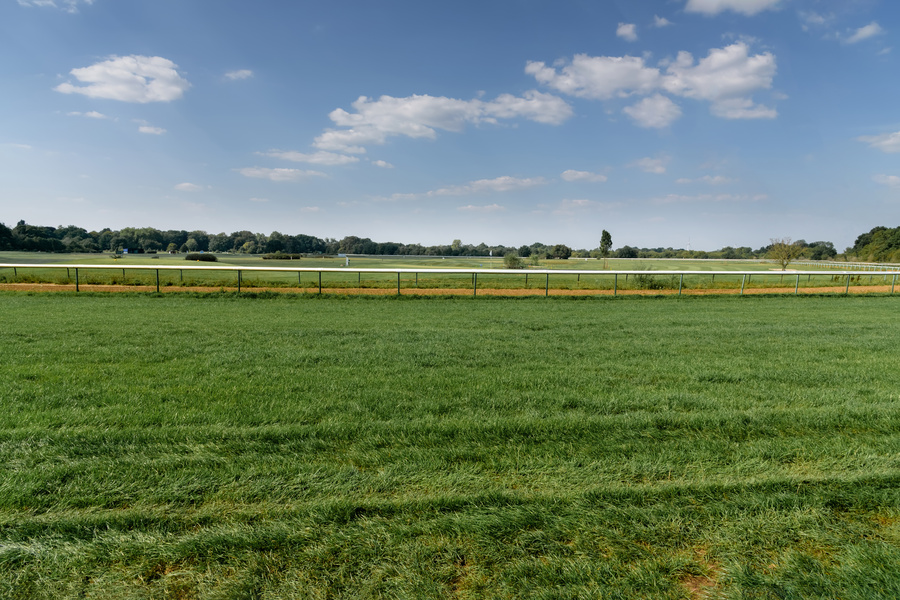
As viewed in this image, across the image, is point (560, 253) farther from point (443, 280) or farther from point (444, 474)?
point (444, 474)

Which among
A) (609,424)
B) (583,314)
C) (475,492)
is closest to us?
(475,492)

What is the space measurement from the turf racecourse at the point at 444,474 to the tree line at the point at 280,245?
8413cm

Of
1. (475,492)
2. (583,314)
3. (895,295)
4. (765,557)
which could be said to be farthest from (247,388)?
(895,295)

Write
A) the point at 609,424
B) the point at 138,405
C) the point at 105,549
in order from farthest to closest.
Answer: the point at 138,405 < the point at 609,424 < the point at 105,549

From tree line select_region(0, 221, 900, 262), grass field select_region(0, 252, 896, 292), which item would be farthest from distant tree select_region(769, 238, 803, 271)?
tree line select_region(0, 221, 900, 262)

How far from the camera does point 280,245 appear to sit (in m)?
113

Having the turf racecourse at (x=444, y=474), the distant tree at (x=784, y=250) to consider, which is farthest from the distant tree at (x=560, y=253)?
the turf racecourse at (x=444, y=474)

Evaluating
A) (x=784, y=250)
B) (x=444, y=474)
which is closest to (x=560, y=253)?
(x=784, y=250)

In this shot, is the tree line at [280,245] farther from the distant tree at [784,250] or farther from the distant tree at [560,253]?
the distant tree at [784,250]

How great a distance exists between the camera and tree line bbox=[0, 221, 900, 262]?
297 feet

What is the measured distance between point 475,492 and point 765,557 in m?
1.72

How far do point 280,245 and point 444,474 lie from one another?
4683 inches

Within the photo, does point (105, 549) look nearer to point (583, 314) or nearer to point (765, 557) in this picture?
point (765, 557)

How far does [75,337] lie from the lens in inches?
340
